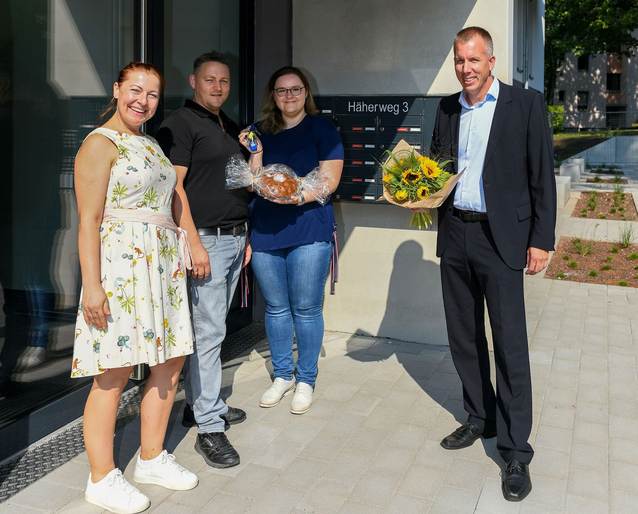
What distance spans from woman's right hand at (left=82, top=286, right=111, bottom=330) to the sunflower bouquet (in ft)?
5.09

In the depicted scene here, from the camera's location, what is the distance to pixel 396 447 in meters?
3.88

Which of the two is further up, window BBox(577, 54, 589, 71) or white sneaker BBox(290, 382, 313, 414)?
window BBox(577, 54, 589, 71)

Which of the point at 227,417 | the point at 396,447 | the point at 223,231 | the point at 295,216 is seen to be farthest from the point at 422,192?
the point at 227,417

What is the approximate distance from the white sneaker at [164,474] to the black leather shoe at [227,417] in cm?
67

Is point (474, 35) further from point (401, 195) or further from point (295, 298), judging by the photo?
point (295, 298)

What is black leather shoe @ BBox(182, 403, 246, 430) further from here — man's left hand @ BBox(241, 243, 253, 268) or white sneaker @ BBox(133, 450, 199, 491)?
man's left hand @ BBox(241, 243, 253, 268)

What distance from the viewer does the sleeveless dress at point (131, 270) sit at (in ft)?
9.57

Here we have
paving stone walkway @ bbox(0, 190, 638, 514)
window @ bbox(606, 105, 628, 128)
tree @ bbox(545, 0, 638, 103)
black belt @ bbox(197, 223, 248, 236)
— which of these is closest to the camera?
paving stone walkway @ bbox(0, 190, 638, 514)

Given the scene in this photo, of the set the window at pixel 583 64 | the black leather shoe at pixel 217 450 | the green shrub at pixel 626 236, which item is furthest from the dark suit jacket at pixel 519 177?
the window at pixel 583 64

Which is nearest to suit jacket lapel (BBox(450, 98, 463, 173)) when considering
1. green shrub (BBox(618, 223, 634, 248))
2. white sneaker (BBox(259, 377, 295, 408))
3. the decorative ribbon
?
the decorative ribbon

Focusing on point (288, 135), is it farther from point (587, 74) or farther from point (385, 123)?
point (587, 74)

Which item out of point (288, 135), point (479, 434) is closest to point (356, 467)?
point (479, 434)

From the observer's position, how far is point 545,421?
169 inches

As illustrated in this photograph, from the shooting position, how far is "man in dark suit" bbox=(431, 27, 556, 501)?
3.41 meters
